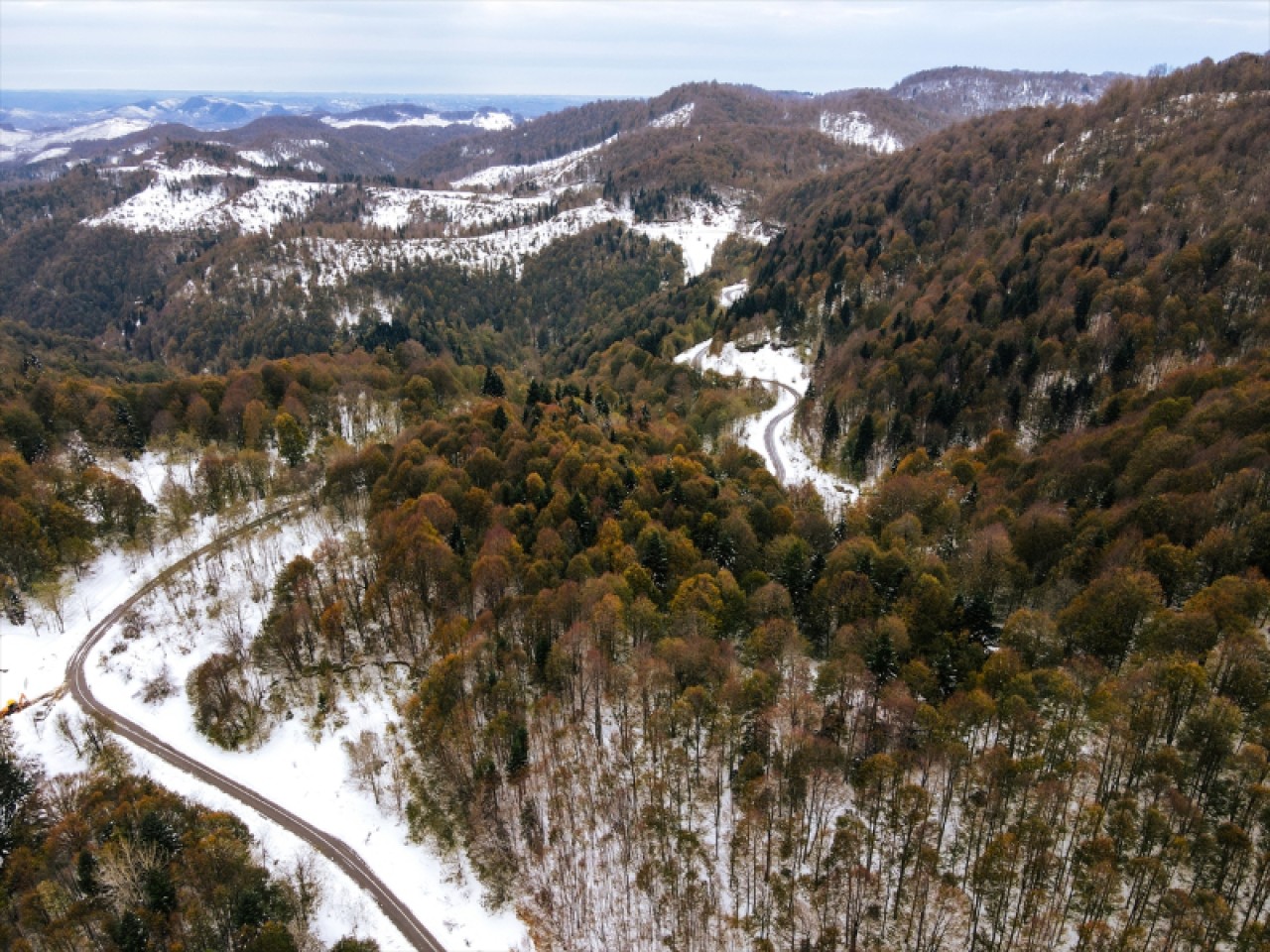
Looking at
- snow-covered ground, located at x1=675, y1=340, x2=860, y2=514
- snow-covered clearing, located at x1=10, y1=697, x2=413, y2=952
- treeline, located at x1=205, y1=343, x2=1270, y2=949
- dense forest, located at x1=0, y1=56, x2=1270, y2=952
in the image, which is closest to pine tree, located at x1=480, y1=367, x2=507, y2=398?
dense forest, located at x1=0, y1=56, x2=1270, y2=952

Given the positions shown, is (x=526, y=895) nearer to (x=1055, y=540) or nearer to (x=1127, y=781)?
(x=1127, y=781)

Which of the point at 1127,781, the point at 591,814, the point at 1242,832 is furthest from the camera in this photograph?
the point at 591,814

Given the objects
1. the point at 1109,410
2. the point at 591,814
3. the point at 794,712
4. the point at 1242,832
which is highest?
the point at 1109,410

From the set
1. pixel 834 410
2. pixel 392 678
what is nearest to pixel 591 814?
pixel 392 678

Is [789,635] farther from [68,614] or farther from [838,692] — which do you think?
[68,614]

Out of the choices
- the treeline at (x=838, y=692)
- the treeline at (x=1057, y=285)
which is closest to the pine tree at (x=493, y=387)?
the treeline at (x=838, y=692)

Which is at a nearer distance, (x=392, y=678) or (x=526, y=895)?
(x=526, y=895)
